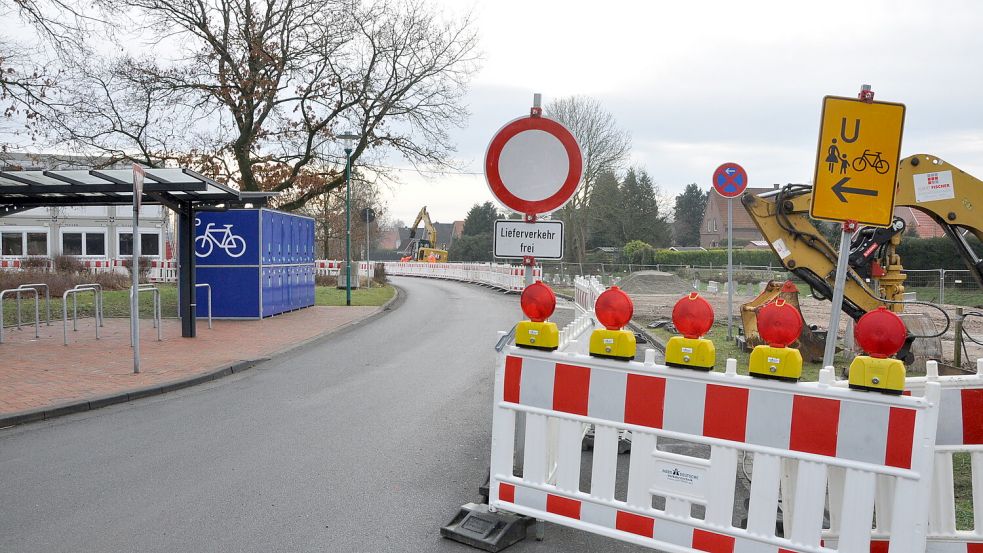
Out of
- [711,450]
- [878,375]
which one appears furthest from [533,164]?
[878,375]

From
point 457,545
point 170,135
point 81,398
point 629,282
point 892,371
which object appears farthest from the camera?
point 629,282

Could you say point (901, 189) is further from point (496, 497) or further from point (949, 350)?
point (496, 497)

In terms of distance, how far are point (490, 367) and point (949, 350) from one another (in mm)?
8479

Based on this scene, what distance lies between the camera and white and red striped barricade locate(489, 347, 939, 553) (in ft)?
10.4

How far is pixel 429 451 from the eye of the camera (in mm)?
6469

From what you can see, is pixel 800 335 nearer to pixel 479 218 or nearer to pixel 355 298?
pixel 355 298

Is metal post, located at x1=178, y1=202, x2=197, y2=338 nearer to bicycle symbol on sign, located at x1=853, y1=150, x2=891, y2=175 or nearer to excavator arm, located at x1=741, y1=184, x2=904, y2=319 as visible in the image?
excavator arm, located at x1=741, y1=184, x2=904, y2=319

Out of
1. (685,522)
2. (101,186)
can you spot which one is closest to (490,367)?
(101,186)

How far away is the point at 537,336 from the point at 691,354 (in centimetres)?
92

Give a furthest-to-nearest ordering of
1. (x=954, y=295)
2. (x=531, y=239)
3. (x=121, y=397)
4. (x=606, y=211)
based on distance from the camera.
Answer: (x=606, y=211) < (x=954, y=295) < (x=121, y=397) < (x=531, y=239)

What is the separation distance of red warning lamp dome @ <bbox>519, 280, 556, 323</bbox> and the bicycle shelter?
868 cm

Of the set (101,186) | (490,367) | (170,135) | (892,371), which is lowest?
(490,367)

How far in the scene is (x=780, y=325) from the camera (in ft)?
11.2

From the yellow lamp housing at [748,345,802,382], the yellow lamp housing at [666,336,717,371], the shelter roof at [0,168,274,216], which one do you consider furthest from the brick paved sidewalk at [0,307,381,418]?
the yellow lamp housing at [748,345,802,382]
